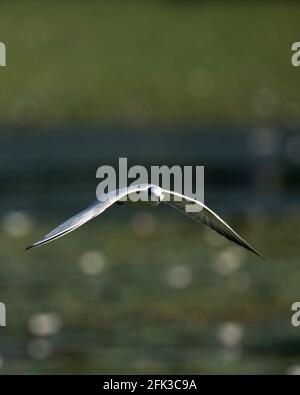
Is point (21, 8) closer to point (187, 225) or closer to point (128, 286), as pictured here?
point (187, 225)

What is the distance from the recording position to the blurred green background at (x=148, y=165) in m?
6.21

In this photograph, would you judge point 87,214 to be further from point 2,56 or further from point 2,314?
point 2,56

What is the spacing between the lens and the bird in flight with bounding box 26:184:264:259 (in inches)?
159

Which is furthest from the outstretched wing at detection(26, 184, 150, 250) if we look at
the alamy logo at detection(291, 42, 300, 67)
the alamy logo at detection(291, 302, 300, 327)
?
the alamy logo at detection(291, 42, 300, 67)

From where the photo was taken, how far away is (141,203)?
443cm

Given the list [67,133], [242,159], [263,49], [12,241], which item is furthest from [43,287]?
[263,49]

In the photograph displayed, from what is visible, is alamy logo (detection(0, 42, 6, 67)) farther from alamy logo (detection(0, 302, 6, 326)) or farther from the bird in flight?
the bird in flight

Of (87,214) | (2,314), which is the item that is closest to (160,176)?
(2,314)

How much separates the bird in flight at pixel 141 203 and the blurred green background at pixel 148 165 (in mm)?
1076

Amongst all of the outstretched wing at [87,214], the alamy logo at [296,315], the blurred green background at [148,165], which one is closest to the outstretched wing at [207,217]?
the outstretched wing at [87,214]

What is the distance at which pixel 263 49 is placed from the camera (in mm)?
14562

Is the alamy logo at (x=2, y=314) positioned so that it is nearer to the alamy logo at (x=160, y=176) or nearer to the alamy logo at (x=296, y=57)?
the alamy logo at (x=160, y=176)

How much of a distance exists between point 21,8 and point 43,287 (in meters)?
9.79

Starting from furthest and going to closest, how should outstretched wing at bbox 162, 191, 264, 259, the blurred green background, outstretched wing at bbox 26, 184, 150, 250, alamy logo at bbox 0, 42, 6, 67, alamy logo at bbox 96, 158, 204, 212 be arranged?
alamy logo at bbox 0, 42, 6, 67 < alamy logo at bbox 96, 158, 204, 212 < the blurred green background < outstretched wing at bbox 162, 191, 264, 259 < outstretched wing at bbox 26, 184, 150, 250
